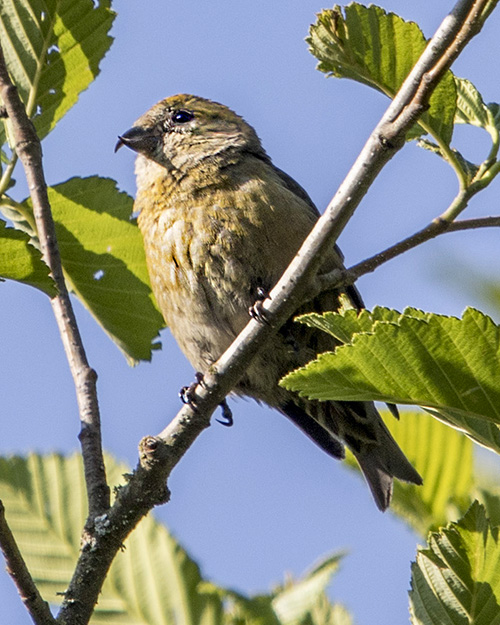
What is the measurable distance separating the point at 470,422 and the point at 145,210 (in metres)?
2.90

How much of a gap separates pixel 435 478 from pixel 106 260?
171 cm

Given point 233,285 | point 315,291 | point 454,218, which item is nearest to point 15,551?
point 315,291

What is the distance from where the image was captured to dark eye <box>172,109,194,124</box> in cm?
548

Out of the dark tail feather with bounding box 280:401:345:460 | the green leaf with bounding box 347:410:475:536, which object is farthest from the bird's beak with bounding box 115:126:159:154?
the green leaf with bounding box 347:410:475:536

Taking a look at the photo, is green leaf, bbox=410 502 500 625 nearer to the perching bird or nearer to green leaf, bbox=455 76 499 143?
green leaf, bbox=455 76 499 143

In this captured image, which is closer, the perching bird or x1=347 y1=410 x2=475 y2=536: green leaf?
x1=347 y1=410 x2=475 y2=536: green leaf

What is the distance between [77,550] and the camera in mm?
3023

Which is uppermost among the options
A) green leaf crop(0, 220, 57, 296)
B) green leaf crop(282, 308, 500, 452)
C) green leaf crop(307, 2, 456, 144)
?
green leaf crop(307, 2, 456, 144)

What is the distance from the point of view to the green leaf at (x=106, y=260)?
12.8 feet

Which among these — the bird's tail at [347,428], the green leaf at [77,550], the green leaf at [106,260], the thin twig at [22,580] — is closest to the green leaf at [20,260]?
the green leaf at [77,550]

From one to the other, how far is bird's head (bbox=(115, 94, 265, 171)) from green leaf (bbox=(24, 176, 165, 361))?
943 millimetres

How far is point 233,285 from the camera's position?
171 inches

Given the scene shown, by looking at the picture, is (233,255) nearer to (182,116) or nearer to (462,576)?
(182,116)

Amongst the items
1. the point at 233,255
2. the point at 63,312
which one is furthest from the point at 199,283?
the point at 63,312
